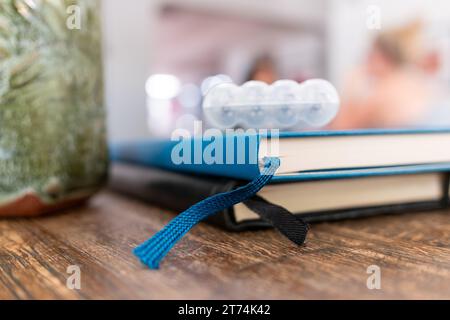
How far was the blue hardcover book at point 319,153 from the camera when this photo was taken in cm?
30

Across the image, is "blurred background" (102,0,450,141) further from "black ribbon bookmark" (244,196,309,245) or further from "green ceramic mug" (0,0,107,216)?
"black ribbon bookmark" (244,196,309,245)

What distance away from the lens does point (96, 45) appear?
448mm

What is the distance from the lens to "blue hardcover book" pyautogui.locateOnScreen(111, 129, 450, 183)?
0.30m

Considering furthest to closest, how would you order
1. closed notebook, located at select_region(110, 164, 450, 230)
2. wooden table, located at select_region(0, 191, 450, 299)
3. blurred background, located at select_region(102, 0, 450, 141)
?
blurred background, located at select_region(102, 0, 450, 141)
closed notebook, located at select_region(110, 164, 450, 230)
wooden table, located at select_region(0, 191, 450, 299)

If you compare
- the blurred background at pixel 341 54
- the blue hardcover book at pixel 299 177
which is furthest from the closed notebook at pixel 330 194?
the blurred background at pixel 341 54

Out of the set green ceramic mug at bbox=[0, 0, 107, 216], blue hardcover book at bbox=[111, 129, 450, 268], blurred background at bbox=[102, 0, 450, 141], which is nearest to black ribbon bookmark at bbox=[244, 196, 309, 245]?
blue hardcover book at bbox=[111, 129, 450, 268]

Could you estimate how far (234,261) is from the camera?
25 cm

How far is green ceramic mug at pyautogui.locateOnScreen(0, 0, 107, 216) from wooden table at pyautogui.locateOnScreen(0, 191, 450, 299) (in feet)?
0.12

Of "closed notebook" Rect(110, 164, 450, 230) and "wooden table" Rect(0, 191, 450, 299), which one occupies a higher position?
"closed notebook" Rect(110, 164, 450, 230)

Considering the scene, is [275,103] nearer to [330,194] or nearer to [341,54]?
[330,194]

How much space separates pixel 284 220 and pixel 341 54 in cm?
98

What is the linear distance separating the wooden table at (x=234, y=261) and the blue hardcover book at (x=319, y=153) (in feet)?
0.15

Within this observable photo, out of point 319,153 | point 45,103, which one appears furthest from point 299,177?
point 45,103

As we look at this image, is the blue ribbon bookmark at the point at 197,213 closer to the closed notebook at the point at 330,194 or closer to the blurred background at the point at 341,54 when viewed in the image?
the closed notebook at the point at 330,194
